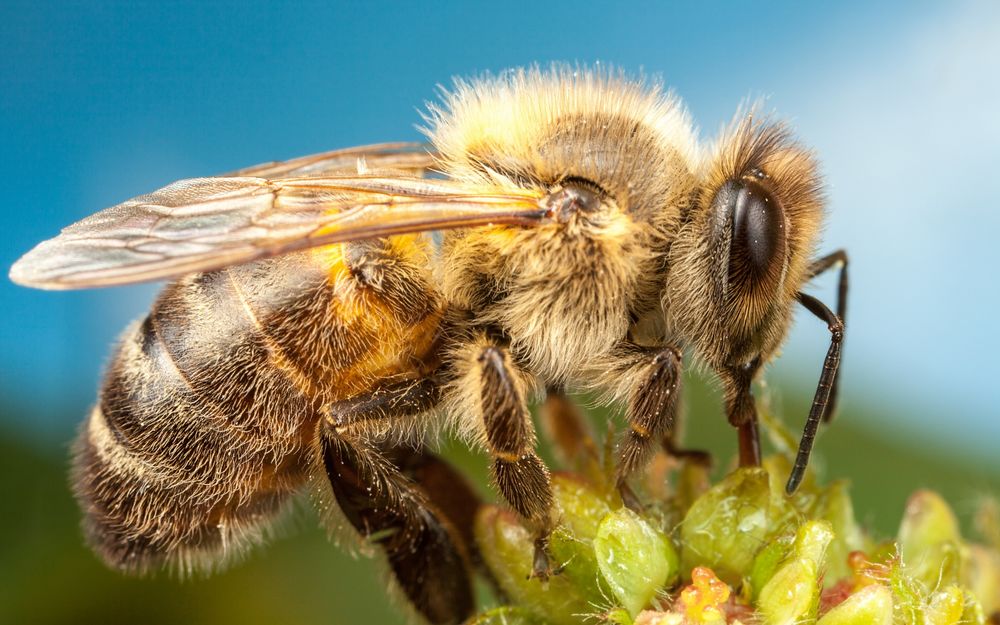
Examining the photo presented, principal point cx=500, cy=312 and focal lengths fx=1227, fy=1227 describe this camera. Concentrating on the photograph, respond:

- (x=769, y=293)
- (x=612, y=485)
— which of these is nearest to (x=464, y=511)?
(x=612, y=485)

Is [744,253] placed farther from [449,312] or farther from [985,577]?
[985,577]

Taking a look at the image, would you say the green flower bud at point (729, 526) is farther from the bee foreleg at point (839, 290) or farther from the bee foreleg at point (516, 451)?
the bee foreleg at point (839, 290)

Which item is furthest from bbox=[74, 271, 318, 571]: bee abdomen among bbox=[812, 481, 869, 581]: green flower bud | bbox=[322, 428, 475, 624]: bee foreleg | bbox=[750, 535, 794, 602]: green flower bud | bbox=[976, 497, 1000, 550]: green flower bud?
bbox=[976, 497, 1000, 550]: green flower bud

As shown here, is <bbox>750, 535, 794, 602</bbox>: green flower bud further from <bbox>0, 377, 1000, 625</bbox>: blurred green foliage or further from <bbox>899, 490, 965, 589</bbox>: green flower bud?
<bbox>0, 377, 1000, 625</bbox>: blurred green foliage

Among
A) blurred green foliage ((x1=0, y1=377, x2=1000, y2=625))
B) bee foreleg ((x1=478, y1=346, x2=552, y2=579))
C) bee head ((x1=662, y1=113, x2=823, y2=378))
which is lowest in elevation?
blurred green foliage ((x1=0, y1=377, x2=1000, y2=625))

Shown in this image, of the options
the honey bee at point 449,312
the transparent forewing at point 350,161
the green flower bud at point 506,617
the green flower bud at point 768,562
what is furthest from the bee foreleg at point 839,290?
the transparent forewing at point 350,161

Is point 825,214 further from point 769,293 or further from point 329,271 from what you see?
point 329,271
